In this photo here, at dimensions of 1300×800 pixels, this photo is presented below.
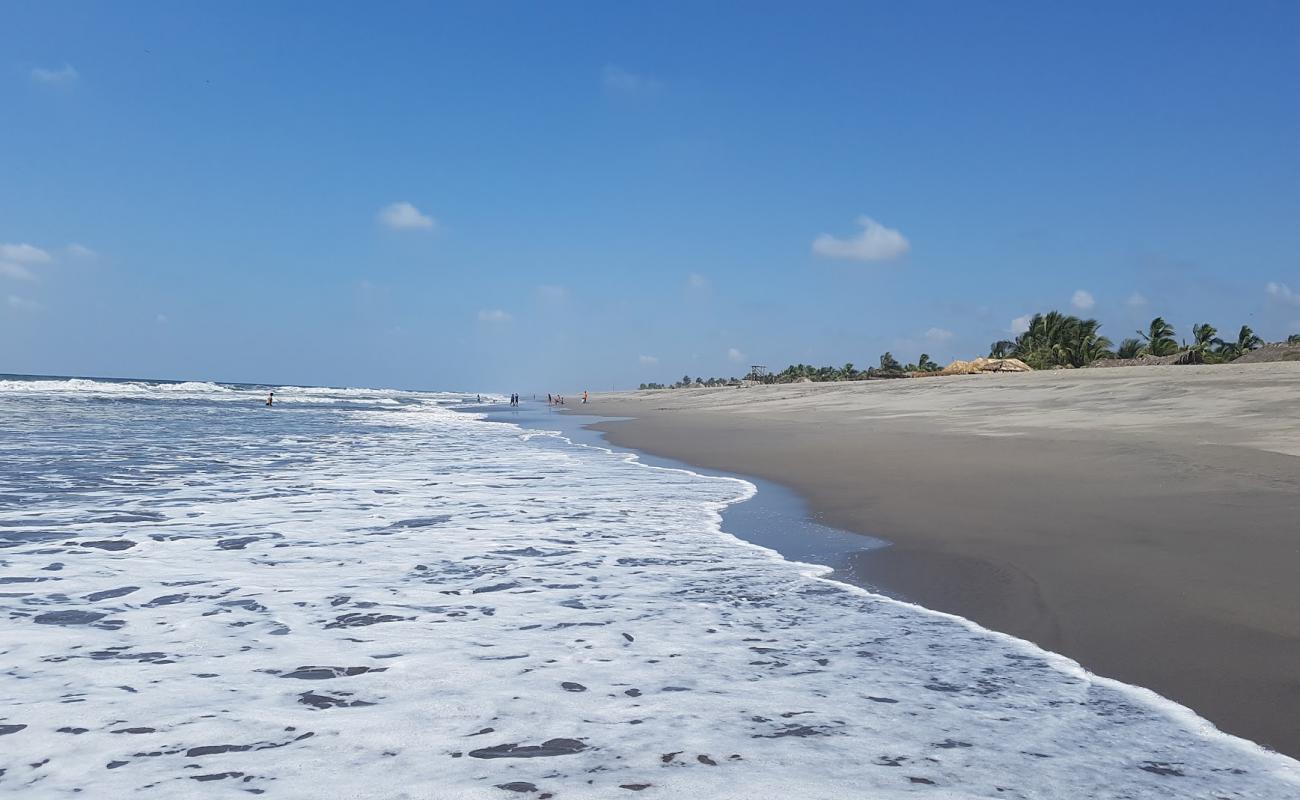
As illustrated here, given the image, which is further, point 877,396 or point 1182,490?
point 877,396

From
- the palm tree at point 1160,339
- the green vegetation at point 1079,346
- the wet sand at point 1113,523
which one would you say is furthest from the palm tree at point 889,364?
the wet sand at point 1113,523

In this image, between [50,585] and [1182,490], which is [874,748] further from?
[1182,490]

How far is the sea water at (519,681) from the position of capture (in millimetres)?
2689

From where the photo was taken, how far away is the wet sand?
381 cm

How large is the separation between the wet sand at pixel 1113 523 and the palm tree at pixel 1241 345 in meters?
27.8

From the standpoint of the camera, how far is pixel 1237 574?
5027 mm

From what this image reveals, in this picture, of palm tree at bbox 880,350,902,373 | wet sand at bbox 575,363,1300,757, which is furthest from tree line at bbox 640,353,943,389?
wet sand at bbox 575,363,1300,757

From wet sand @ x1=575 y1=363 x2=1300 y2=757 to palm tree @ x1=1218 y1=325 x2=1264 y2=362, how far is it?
27.8 meters

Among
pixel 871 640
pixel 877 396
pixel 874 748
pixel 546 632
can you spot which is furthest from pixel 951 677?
pixel 877 396

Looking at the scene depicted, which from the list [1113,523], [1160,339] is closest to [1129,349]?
[1160,339]

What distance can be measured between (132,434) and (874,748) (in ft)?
71.4

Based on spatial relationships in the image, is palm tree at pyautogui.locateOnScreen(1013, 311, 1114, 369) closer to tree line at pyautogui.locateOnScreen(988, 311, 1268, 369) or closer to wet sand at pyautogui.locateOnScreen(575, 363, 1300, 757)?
A: tree line at pyautogui.locateOnScreen(988, 311, 1268, 369)

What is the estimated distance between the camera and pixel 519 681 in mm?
3629

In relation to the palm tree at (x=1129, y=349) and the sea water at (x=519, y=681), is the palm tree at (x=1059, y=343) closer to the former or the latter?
the palm tree at (x=1129, y=349)
